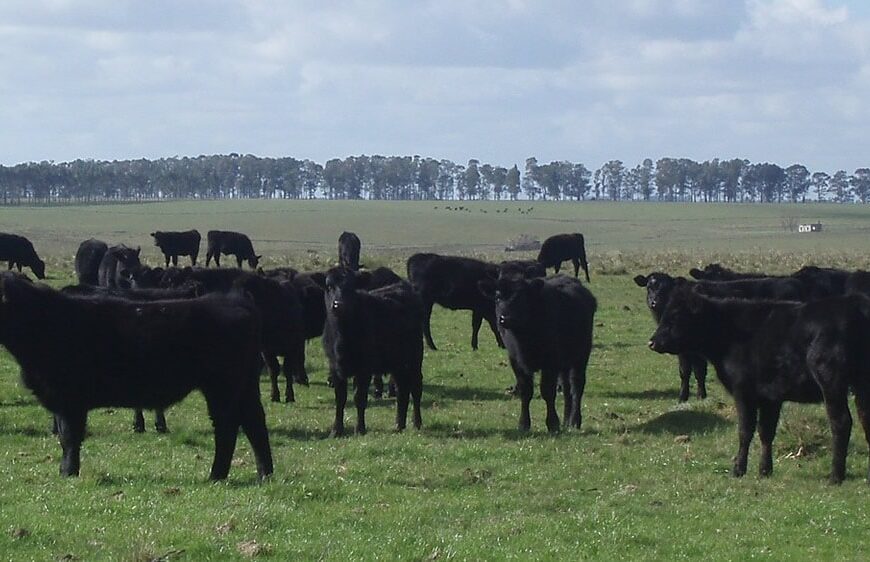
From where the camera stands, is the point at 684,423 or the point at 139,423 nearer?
the point at 139,423

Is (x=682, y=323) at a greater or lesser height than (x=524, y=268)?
greater

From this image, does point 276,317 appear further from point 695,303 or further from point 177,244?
point 177,244

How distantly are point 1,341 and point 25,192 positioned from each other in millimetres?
175417

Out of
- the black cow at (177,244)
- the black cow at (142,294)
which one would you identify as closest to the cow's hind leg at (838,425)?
the black cow at (142,294)

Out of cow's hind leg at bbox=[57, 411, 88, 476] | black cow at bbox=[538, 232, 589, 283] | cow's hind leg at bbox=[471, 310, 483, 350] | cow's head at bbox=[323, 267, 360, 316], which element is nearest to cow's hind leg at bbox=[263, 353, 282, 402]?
cow's head at bbox=[323, 267, 360, 316]

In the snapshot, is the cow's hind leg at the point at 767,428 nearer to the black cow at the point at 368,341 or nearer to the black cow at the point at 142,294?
the black cow at the point at 368,341

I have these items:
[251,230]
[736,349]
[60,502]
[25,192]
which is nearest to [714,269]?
[736,349]

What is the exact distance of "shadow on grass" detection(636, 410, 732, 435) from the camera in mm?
16172

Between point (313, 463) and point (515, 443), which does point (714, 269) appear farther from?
point (313, 463)

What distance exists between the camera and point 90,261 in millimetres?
34156

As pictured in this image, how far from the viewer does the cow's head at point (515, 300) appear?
16.8 metres

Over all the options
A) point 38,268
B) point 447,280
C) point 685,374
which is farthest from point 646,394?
point 38,268

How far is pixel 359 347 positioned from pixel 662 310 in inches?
264

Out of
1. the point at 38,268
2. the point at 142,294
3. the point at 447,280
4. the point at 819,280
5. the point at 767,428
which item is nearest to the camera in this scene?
the point at 767,428
